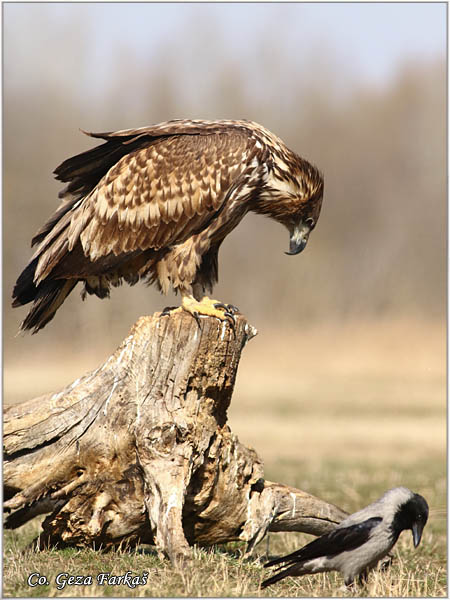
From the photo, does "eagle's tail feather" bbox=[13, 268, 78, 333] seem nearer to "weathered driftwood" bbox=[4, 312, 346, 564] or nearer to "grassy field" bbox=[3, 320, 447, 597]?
"weathered driftwood" bbox=[4, 312, 346, 564]

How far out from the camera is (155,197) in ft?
19.7

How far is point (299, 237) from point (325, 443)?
26.1ft

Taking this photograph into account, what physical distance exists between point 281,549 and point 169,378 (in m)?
2.12

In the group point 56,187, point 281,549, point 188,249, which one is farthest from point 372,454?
point 56,187

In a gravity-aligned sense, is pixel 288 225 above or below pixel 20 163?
below

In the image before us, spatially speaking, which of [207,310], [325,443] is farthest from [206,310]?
[325,443]

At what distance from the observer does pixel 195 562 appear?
4852 millimetres

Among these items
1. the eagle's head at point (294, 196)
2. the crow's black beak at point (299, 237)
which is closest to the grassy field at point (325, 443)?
the crow's black beak at point (299, 237)

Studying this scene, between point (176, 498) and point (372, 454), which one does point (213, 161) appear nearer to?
point (176, 498)

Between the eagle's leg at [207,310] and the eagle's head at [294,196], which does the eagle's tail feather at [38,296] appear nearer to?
the eagle's leg at [207,310]

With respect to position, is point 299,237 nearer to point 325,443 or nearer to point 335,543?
point 335,543

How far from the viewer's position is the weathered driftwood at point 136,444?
5371 millimetres

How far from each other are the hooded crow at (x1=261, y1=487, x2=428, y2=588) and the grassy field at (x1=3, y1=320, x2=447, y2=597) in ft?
0.45

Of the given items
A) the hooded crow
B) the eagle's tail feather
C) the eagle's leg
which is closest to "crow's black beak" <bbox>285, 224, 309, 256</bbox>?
the eagle's leg
